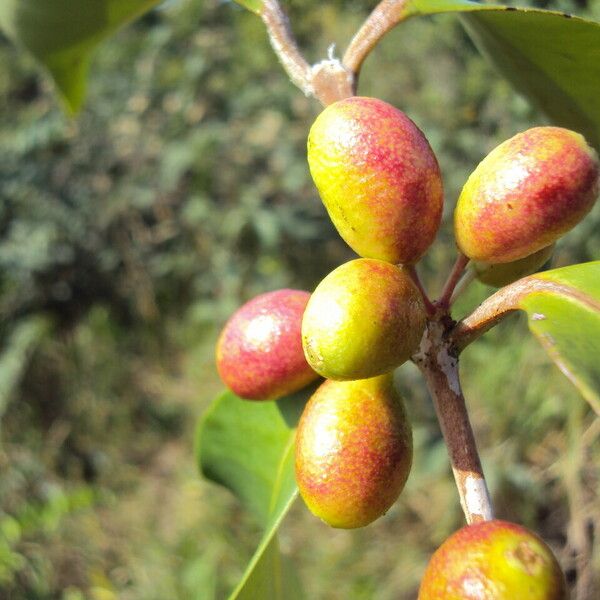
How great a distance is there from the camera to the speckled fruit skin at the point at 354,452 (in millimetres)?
884

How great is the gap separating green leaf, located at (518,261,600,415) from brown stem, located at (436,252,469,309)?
130mm

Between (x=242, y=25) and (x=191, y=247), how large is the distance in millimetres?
1519

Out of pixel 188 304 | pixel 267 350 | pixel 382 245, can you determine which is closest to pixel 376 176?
pixel 382 245

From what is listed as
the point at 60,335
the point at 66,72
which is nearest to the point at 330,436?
the point at 66,72

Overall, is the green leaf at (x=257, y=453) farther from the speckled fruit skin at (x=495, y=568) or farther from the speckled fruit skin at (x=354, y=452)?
the speckled fruit skin at (x=495, y=568)

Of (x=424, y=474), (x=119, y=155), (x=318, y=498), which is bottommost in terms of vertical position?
(x=424, y=474)

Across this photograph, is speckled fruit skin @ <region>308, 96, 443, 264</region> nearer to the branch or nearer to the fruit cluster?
the fruit cluster

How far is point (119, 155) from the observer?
530 cm

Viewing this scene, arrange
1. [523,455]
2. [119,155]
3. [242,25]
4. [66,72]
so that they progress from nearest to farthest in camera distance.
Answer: [66,72] → [523,455] → [242,25] → [119,155]

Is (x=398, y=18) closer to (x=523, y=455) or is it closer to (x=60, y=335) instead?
(x=523, y=455)

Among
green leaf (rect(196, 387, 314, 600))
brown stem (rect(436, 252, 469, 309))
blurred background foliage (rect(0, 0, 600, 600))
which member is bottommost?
blurred background foliage (rect(0, 0, 600, 600))

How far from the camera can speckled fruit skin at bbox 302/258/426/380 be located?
816 millimetres

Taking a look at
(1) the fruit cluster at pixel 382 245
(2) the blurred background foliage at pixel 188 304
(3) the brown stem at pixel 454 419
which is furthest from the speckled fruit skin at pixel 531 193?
(2) the blurred background foliage at pixel 188 304

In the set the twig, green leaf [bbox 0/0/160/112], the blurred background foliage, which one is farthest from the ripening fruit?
the blurred background foliage
